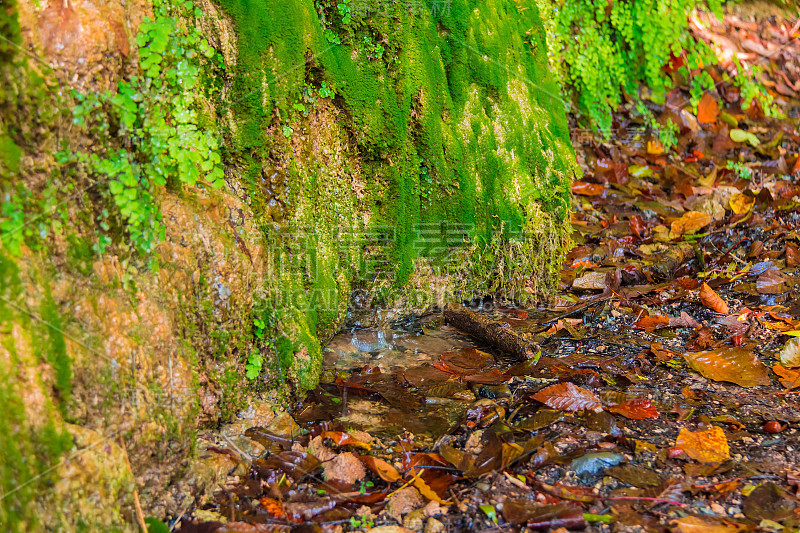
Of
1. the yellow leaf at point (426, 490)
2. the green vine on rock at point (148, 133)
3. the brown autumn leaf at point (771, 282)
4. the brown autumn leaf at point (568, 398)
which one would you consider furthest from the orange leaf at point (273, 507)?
the brown autumn leaf at point (771, 282)

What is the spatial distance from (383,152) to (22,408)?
2570 millimetres

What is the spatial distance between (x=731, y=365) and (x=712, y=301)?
0.85m

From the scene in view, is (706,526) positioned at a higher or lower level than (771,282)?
lower

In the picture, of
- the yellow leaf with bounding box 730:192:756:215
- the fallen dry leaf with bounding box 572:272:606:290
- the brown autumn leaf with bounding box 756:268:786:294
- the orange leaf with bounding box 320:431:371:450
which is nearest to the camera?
the orange leaf with bounding box 320:431:371:450

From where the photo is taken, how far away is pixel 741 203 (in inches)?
222

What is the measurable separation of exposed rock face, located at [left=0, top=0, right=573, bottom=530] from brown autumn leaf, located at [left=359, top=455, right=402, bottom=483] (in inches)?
24.5

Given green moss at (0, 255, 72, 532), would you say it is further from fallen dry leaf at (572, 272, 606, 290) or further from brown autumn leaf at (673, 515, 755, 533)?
fallen dry leaf at (572, 272, 606, 290)

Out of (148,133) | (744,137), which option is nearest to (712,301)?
(148,133)

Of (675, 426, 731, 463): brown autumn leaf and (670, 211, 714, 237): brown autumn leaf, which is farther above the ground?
(670, 211, 714, 237): brown autumn leaf

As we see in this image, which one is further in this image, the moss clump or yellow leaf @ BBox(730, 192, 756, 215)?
yellow leaf @ BBox(730, 192, 756, 215)

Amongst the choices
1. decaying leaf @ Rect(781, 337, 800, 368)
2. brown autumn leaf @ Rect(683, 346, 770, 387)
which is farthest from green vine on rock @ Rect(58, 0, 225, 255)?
decaying leaf @ Rect(781, 337, 800, 368)

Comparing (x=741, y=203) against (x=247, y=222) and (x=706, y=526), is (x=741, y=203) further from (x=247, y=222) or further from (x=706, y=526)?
(x=247, y=222)

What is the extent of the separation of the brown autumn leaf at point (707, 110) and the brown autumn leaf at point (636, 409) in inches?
234

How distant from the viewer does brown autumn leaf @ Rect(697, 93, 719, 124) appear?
755 centimetres
